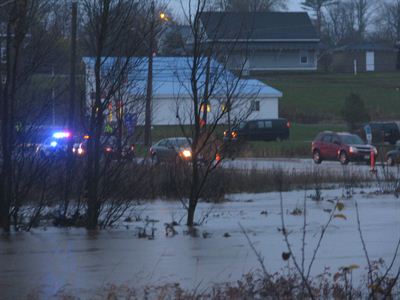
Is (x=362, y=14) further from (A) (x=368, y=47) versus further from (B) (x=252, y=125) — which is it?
(B) (x=252, y=125)

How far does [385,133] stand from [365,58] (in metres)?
38.0

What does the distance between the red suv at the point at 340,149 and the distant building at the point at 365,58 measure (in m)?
44.5

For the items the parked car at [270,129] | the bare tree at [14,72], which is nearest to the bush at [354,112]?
the parked car at [270,129]

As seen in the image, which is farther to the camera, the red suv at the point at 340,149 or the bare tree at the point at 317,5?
the bare tree at the point at 317,5

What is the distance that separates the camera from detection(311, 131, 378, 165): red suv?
44.1m

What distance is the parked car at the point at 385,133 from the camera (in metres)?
53.2

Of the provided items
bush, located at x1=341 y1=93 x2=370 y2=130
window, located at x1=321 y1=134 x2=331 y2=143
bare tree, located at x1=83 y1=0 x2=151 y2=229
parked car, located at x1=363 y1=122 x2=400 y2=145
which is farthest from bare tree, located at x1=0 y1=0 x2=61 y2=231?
bush, located at x1=341 y1=93 x2=370 y2=130

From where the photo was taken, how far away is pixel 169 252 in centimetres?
1313

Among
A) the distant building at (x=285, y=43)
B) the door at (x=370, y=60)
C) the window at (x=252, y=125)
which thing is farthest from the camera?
the door at (x=370, y=60)

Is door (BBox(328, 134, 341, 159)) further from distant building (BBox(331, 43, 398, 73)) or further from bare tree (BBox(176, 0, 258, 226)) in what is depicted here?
distant building (BBox(331, 43, 398, 73))

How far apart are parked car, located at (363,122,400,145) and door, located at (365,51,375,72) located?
36.9m

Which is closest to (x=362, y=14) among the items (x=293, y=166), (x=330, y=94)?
(x=330, y=94)

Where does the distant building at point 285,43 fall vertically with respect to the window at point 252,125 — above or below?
above

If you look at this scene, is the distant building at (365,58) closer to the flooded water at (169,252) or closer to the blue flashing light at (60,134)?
the blue flashing light at (60,134)
